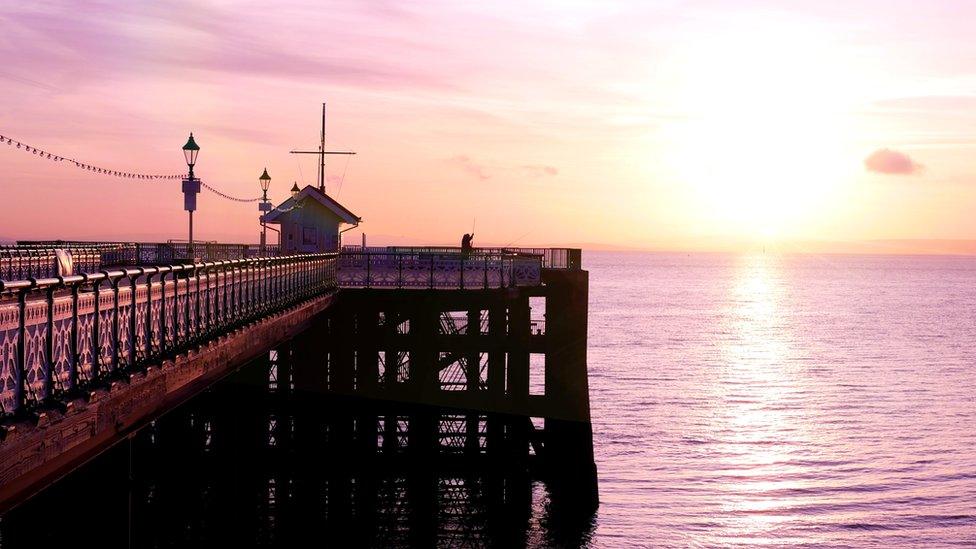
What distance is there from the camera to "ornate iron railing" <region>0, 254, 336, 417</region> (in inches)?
449

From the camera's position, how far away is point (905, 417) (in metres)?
57.3

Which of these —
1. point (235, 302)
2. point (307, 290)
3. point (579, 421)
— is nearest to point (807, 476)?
point (579, 421)

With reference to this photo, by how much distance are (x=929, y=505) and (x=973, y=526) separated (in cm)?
271

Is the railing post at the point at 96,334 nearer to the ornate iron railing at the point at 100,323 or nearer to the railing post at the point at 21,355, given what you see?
the ornate iron railing at the point at 100,323

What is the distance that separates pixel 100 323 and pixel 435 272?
77.3 feet

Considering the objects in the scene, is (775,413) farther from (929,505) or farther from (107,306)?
(107,306)

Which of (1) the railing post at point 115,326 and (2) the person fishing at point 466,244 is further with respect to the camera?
(2) the person fishing at point 466,244

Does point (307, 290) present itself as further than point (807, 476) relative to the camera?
No

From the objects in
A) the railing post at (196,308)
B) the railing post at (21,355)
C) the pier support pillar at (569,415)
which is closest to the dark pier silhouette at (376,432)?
the pier support pillar at (569,415)

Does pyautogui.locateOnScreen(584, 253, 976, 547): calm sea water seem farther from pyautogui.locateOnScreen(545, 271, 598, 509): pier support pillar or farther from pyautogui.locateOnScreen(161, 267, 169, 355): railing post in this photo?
pyautogui.locateOnScreen(161, 267, 169, 355): railing post

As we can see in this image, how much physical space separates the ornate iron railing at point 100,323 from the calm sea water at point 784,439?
16055 mm

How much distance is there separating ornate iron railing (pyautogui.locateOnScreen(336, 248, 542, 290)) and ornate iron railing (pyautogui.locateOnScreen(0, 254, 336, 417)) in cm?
1394

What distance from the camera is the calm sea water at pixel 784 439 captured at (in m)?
35.9

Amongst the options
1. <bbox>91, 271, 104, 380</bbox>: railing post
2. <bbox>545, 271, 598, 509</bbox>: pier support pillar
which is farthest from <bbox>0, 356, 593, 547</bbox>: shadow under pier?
<bbox>91, 271, 104, 380</bbox>: railing post
